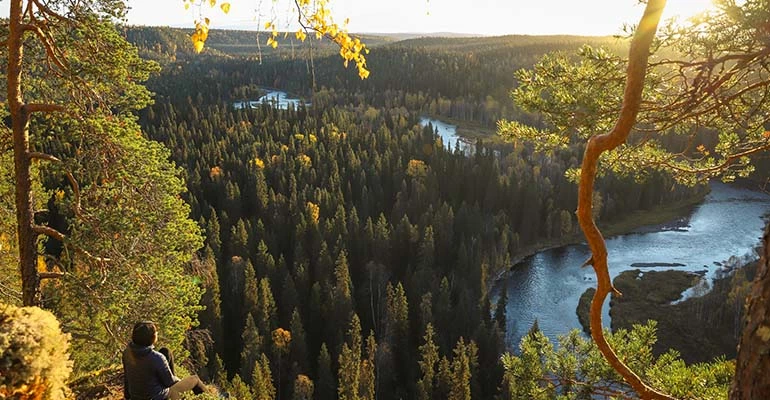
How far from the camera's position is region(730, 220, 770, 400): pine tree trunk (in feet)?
10.2

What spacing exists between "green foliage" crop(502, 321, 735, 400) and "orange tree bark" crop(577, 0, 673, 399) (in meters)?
3.03

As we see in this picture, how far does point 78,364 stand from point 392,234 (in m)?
48.4

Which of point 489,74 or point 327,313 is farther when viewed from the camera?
point 489,74

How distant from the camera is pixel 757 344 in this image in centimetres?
317

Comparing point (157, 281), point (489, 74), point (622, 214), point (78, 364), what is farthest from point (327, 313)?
point (489, 74)

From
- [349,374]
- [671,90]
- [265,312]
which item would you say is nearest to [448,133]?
[265,312]

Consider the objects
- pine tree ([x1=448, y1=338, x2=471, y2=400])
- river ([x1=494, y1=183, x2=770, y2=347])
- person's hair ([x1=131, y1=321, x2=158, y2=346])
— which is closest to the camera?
person's hair ([x1=131, y1=321, x2=158, y2=346])

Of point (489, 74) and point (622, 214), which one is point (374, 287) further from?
point (489, 74)

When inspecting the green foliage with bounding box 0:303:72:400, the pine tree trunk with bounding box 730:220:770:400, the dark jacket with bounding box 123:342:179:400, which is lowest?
the dark jacket with bounding box 123:342:179:400

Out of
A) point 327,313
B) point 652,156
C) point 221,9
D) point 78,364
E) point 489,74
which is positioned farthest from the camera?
point 489,74

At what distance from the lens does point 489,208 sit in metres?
78.2

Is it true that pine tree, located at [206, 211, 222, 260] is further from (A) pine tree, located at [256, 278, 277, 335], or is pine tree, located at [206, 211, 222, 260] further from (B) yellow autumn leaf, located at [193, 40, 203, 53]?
(B) yellow autumn leaf, located at [193, 40, 203, 53]

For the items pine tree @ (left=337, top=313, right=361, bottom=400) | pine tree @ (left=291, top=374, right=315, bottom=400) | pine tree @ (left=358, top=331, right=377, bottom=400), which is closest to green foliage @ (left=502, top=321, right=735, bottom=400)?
pine tree @ (left=337, top=313, right=361, bottom=400)

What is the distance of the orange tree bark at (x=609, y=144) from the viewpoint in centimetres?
330
